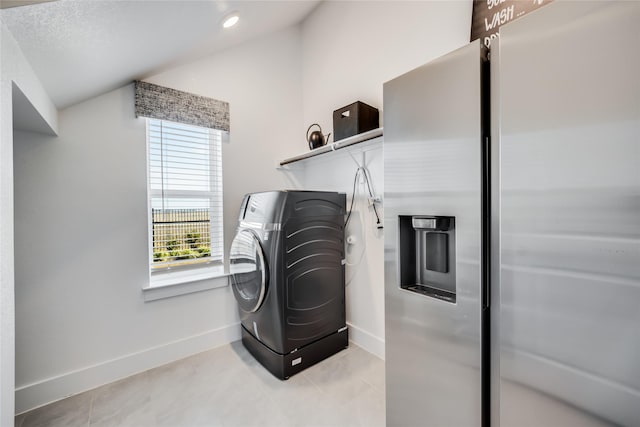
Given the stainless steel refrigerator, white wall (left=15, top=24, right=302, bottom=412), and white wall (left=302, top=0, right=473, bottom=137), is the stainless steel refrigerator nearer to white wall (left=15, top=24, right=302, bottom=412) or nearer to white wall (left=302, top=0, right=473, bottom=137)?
white wall (left=302, top=0, right=473, bottom=137)

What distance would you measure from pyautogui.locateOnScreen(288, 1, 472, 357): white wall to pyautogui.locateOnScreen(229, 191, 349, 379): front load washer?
0.21 meters

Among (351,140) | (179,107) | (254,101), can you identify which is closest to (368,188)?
(351,140)

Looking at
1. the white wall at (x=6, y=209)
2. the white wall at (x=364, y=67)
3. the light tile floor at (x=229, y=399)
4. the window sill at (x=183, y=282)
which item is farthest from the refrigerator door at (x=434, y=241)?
the window sill at (x=183, y=282)

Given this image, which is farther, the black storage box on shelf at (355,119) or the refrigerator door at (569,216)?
the black storage box on shelf at (355,119)

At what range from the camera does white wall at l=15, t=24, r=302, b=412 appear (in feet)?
5.46

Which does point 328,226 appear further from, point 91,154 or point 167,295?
point 91,154

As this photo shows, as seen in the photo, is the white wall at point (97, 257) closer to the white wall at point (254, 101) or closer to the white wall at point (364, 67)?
the white wall at point (254, 101)

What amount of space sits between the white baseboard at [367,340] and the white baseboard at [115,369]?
3.45 ft

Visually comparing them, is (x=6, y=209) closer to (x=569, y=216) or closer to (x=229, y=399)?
(x=229, y=399)

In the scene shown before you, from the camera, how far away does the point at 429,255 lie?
3.72ft

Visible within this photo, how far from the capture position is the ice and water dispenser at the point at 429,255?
1.05m

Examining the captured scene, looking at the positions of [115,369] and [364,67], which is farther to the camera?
[364,67]

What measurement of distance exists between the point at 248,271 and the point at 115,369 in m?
1.14

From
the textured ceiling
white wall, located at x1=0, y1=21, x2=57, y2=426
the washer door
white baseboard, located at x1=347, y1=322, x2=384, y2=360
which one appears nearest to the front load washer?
the washer door
